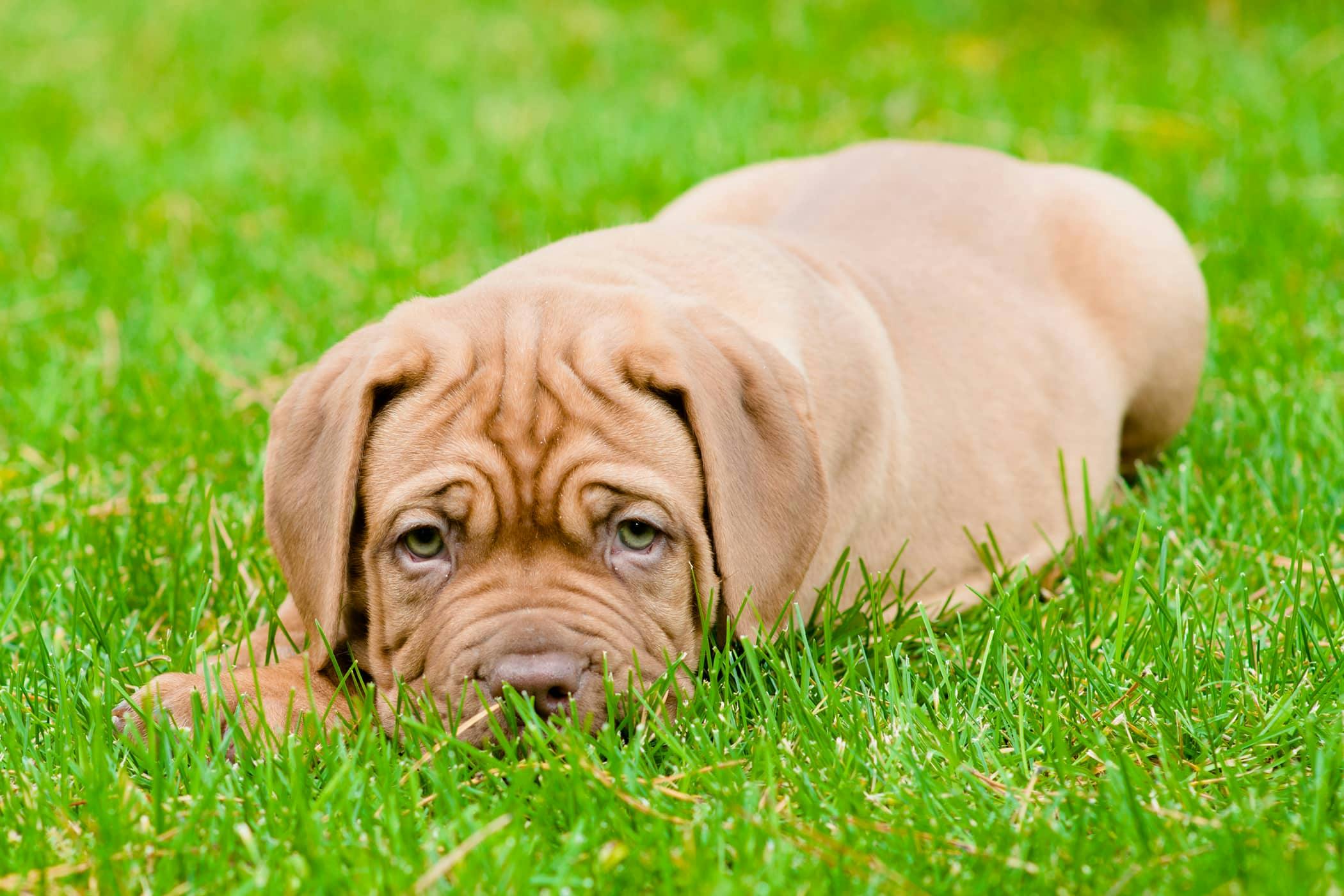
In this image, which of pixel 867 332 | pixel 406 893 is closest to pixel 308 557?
pixel 406 893

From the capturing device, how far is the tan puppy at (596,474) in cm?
314

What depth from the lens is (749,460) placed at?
327 centimetres

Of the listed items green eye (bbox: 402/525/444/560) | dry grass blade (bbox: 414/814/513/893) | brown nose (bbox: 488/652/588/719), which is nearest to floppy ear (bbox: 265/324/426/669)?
green eye (bbox: 402/525/444/560)

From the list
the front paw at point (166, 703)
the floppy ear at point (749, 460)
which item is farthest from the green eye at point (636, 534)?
the front paw at point (166, 703)

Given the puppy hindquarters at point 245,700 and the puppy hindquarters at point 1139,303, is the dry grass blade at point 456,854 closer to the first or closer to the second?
the puppy hindquarters at point 245,700

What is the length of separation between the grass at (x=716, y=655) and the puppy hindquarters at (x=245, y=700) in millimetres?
81

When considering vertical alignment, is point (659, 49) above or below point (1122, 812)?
above

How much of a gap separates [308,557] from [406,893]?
3.33 ft

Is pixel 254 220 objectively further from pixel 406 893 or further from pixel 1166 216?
pixel 406 893

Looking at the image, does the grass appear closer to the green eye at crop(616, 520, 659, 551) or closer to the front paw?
the front paw

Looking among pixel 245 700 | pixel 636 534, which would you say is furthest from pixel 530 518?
pixel 245 700

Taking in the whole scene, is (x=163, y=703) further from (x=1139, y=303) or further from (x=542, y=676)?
(x=1139, y=303)

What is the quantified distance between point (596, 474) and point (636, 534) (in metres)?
0.19

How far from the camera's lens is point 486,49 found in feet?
36.7
